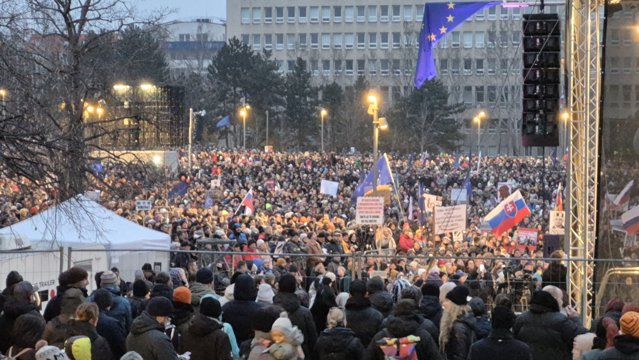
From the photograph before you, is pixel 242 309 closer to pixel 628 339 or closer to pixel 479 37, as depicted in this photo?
pixel 628 339

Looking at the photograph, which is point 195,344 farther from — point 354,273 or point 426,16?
point 426,16

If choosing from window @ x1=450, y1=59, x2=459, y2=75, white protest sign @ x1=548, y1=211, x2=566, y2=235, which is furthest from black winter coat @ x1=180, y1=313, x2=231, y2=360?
window @ x1=450, y1=59, x2=459, y2=75

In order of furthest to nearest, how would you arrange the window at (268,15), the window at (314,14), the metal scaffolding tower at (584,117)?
the window at (268,15), the window at (314,14), the metal scaffolding tower at (584,117)

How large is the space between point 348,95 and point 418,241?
76.8 metres

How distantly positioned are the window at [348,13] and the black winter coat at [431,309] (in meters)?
123

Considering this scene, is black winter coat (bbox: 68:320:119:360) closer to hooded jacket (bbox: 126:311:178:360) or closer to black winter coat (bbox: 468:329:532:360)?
hooded jacket (bbox: 126:311:178:360)

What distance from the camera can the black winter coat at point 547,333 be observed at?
36.7ft

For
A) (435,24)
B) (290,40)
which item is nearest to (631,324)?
(435,24)

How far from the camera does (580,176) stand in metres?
20.9

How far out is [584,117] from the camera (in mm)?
20719

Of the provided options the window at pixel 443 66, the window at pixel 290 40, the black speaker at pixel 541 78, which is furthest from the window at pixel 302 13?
the black speaker at pixel 541 78

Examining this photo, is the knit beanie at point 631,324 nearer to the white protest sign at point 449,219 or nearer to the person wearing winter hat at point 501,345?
the person wearing winter hat at point 501,345

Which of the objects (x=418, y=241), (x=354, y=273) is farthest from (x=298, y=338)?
(x=418, y=241)

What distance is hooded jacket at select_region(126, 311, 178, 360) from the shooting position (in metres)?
10.1
